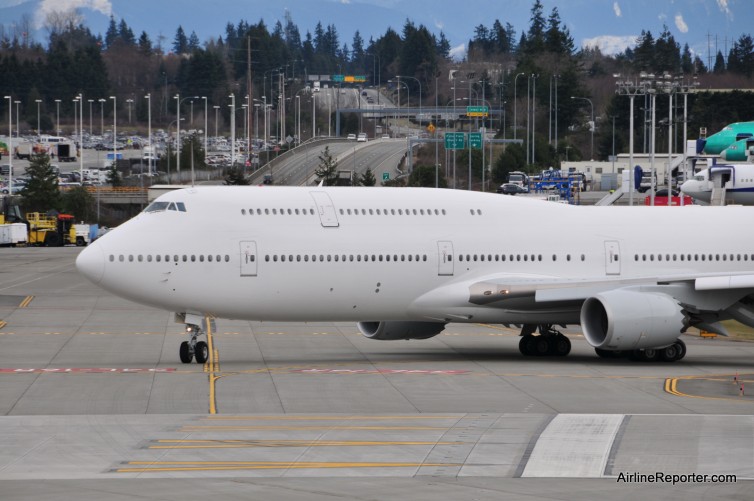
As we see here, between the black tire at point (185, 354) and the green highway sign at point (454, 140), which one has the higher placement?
the green highway sign at point (454, 140)

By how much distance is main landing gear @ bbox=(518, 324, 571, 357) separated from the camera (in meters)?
35.8

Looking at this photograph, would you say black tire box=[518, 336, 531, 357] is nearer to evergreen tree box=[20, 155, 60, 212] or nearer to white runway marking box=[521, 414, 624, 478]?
white runway marking box=[521, 414, 624, 478]

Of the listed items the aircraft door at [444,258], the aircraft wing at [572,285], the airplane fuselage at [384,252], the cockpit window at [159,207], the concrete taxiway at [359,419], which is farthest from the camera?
the aircraft door at [444,258]

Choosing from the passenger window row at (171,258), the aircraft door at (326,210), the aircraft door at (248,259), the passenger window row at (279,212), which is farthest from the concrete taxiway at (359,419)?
the passenger window row at (279,212)

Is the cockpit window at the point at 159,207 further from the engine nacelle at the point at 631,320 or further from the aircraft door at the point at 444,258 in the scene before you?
the engine nacelle at the point at 631,320

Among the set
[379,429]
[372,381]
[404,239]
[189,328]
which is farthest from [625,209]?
[379,429]

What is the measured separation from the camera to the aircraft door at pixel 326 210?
33.2 metres

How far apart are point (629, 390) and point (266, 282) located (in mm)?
9432

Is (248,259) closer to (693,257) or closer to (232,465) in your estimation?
(693,257)

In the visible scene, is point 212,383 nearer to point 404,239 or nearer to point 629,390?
point 404,239

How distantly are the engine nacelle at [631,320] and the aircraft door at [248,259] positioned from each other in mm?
8407

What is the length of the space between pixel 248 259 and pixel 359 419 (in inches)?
354

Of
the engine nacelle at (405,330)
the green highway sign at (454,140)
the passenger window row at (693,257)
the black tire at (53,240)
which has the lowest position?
the black tire at (53,240)

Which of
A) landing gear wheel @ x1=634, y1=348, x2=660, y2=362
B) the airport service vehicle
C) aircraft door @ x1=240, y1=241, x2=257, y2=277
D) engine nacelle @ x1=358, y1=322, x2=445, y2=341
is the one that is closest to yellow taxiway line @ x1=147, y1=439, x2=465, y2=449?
aircraft door @ x1=240, y1=241, x2=257, y2=277
